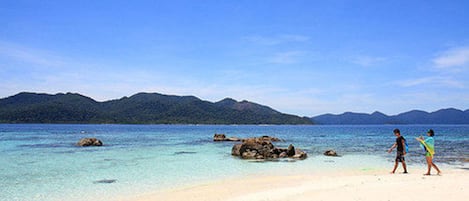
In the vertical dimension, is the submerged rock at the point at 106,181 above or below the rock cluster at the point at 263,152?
below

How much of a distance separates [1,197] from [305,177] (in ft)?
42.4

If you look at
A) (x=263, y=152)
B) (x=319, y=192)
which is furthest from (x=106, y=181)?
(x=263, y=152)

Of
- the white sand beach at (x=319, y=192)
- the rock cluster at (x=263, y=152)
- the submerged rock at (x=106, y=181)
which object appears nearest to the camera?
the white sand beach at (x=319, y=192)

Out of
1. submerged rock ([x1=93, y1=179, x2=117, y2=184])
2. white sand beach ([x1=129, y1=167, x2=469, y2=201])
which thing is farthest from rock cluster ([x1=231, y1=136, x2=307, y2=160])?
submerged rock ([x1=93, y1=179, x2=117, y2=184])

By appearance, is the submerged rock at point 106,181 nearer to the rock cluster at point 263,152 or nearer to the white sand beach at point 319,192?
the white sand beach at point 319,192

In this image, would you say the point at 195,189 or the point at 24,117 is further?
the point at 24,117

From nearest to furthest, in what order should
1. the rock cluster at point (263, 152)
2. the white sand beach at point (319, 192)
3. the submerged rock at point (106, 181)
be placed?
1. the white sand beach at point (319, 192)
2. the submerged rock at point (106, 181)
3. the rock cluster at point (263, 152)

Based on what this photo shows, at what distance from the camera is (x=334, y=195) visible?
1106 cm

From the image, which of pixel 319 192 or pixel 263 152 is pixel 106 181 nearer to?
pixel 319 192

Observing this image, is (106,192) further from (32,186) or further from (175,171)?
(175,171)

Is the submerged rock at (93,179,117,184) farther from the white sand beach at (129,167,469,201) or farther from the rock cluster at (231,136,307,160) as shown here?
the rock cluster at (231,136,307,160)

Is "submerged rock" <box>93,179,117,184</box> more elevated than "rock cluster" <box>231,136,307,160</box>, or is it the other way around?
"rock cluster" <box>231,136,307,160</box>

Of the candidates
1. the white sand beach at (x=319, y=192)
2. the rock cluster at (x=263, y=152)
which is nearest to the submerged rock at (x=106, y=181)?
the white sand beach at (x=319, y=192)

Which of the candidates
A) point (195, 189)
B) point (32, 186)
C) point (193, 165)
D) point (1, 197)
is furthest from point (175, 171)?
point (1, 197)
